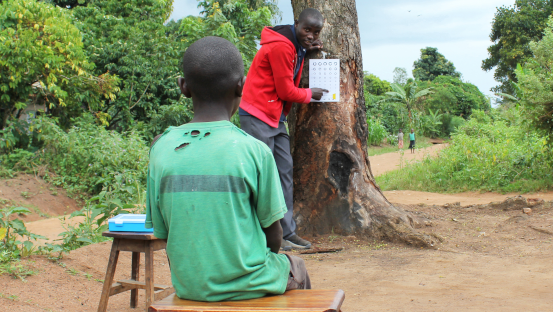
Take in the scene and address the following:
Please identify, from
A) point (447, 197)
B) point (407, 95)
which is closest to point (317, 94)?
point (447, 197)

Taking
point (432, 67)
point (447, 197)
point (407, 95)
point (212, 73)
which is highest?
point (432, 67)

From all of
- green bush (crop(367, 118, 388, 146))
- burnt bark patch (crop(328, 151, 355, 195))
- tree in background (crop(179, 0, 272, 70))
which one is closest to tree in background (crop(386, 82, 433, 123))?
green bush (crop(367, 118, 388, 146))

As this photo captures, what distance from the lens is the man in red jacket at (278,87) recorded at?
3680mm

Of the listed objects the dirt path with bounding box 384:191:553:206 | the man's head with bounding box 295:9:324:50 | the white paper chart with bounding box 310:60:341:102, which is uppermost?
the man's head with bounding box 295:9:324:50

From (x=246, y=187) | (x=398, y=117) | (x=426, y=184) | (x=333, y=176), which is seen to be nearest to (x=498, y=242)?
(x=333, y=176)

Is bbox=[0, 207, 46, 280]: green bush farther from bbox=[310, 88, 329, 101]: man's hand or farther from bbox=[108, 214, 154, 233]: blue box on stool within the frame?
bbox=[310, 88, 329, 101]: man's hand

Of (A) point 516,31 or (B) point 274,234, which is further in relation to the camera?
(A) point 516,31

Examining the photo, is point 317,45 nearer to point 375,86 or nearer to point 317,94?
point 317,94

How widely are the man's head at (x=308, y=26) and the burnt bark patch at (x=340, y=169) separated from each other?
1.11m

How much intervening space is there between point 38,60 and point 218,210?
9.31 m

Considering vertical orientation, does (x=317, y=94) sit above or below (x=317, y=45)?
below

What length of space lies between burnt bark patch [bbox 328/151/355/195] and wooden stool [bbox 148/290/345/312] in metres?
2.85

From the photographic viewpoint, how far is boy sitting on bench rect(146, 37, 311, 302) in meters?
1.47

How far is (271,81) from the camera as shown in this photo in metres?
3.76
